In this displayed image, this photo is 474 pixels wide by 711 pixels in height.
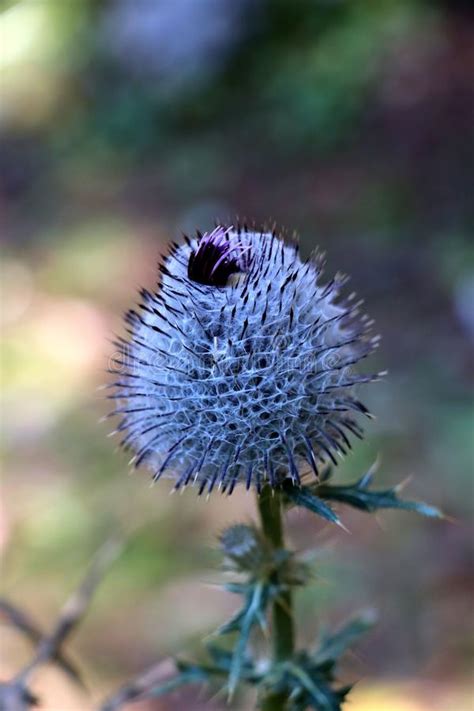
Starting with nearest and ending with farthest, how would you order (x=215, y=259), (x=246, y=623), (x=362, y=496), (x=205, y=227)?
(x=215, y=259) → (x=246, y=623) → (x=362, y=496) → (x=205, y=227)

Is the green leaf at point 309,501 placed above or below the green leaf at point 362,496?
below

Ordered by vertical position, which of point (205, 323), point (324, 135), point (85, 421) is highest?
point (324, 135)

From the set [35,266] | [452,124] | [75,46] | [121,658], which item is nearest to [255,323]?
[121,658]

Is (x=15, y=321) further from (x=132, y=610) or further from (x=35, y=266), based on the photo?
(x=132, y=610)

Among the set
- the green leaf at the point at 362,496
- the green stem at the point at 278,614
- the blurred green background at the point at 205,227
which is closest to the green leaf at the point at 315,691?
the green stem at the point at 278,614

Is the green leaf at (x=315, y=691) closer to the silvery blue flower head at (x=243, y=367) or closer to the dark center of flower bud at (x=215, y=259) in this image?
the silvery blue flower head at (x=243, y=367)

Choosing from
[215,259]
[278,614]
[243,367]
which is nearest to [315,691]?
[278,614]

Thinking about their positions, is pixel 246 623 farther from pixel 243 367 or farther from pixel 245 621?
pixel 243 367
